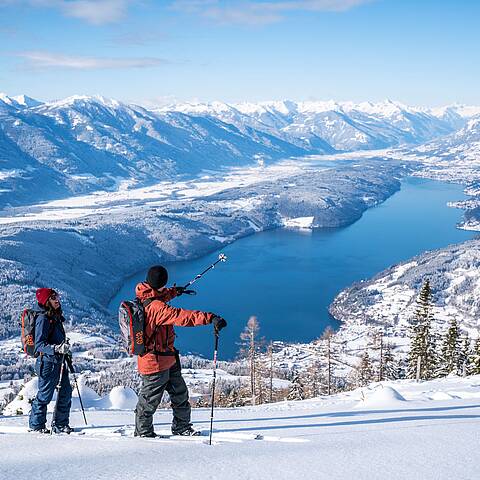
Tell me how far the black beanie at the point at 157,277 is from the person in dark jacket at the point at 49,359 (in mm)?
1548

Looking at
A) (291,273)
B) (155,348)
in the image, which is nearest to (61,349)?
(155,348)

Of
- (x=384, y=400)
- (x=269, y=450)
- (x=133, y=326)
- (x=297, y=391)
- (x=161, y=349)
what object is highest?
(x=133, y=326)

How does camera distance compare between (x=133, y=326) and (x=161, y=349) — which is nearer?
(x=133, y=326)

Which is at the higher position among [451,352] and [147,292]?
[147,292]

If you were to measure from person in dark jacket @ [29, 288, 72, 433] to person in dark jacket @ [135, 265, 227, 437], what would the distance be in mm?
1267

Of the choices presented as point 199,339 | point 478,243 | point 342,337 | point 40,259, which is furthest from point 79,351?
point 478,243

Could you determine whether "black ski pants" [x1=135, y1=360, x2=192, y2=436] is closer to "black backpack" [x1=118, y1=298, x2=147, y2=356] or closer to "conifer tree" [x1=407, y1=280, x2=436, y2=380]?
"black backpack" [x1=118, y1=298, x2=147, y2=356]

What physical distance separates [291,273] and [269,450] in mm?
120898

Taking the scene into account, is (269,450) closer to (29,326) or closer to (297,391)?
(29,326)

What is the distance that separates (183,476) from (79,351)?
283ft

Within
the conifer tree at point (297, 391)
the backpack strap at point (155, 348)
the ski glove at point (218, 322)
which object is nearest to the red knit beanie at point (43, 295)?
the backpack strap at point (155, 348)

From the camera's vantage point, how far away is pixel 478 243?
14425cm

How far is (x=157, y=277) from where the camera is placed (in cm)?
610

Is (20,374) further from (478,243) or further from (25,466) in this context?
(478,243)
